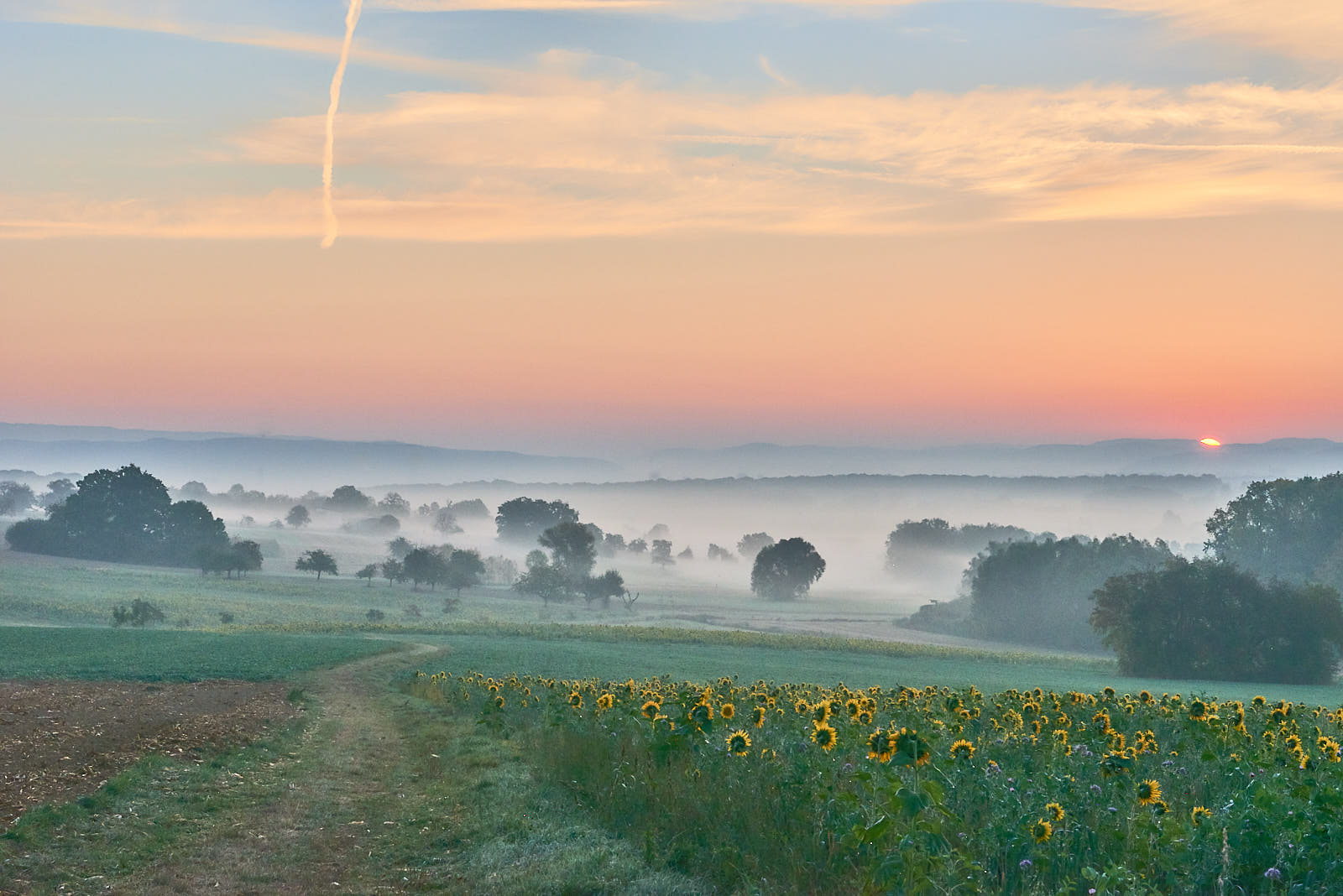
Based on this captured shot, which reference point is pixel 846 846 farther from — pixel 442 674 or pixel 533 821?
pixel 442 674

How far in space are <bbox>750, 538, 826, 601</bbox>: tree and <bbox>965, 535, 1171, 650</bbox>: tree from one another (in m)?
46.8

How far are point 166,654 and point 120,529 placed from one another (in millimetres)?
89873

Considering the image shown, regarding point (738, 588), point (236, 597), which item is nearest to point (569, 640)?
point (236, 597)

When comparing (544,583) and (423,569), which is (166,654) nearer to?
(423,569)

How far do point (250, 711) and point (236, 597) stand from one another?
70.9m

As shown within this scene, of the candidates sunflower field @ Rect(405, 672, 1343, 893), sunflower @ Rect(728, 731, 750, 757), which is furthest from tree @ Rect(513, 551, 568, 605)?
sunflower @ Rect(728, 731, 750, 757)

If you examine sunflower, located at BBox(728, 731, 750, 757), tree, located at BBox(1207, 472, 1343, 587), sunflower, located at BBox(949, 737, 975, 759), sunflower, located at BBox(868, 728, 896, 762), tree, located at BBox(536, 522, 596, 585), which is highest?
tree, located at BBox(1207, 472, 1343, 587)

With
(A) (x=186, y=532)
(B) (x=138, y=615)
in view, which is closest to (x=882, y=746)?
(B) (x=138, y=615)

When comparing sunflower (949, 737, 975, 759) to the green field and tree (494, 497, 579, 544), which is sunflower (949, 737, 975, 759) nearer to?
the green field

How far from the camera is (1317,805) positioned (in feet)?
26.7

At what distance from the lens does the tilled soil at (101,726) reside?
16203 mm

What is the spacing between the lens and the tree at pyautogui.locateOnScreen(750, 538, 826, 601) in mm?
157250

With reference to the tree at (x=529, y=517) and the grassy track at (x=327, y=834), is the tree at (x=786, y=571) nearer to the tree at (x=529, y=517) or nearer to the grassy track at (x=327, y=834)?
the tree at (x=529, y=517)

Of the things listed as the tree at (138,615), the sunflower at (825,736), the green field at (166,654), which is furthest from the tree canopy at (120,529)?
the sunflower at (825,736)
